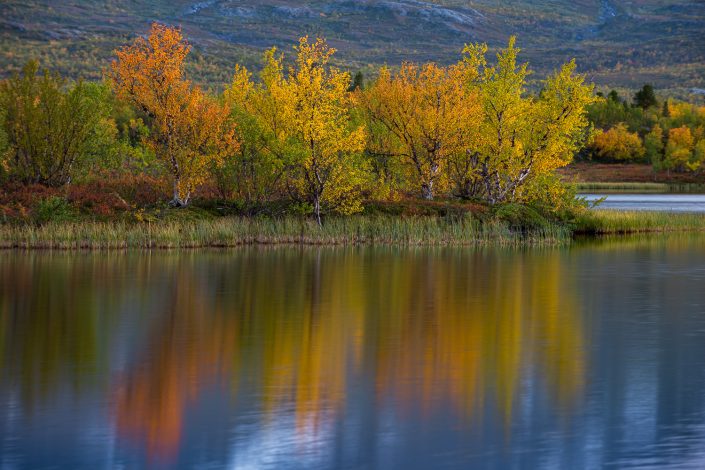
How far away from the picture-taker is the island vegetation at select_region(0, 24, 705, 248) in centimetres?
4753

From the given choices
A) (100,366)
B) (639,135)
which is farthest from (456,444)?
(639,135)

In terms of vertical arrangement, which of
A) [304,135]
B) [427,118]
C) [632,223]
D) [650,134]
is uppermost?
[427,118]

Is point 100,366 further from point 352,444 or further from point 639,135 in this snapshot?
point 639,135

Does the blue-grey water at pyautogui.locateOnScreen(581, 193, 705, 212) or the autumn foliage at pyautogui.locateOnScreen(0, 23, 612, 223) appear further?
the blue-grey water at pyautogui.locateOnScreen(581, 193, 705, 212)

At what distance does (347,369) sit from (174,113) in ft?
97.9

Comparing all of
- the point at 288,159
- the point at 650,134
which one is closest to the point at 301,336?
the point at 288,159

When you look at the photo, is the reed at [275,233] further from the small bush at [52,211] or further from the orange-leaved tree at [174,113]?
the orange-leaved tree at [174,113]

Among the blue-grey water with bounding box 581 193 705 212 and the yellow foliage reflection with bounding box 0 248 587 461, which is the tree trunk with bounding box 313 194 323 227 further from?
the blue-grey water with bounding box 581 193 705 212

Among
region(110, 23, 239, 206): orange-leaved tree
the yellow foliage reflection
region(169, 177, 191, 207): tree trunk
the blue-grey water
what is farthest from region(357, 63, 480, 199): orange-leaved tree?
the blue-grey water

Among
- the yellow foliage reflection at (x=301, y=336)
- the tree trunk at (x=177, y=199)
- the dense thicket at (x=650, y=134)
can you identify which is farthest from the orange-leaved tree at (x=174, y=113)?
the dense thicket at (x=650, y=134)

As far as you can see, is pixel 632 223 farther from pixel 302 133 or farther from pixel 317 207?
pixel 302 133

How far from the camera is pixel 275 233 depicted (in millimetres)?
48688

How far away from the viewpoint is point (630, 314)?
29.3m

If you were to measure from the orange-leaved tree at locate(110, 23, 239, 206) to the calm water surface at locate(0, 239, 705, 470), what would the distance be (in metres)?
11.0
